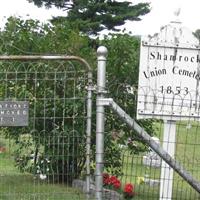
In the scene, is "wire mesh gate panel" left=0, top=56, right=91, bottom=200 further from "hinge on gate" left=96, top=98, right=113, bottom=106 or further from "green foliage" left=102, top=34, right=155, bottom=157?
"hinge on gate" left=96, top=98, right=113, bottom=106

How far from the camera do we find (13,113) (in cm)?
623

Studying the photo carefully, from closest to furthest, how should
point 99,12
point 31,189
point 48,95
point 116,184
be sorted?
point 31,189, point 48,95, point 116,184, point 99,12

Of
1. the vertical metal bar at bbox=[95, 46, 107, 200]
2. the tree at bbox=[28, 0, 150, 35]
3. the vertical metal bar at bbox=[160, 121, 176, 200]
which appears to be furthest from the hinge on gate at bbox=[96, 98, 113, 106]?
the tree at bbox=[28, 0, 150, 35]

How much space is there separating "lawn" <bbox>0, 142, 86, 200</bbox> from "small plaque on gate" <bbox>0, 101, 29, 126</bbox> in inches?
44.4

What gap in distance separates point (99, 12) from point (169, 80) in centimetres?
2312

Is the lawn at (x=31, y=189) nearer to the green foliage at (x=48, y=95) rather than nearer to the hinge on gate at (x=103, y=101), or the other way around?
the green foliage at (x=48, y=95)

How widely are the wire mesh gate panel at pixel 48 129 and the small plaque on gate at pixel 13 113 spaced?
845 mm

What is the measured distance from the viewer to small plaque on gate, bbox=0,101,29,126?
20.3 feet

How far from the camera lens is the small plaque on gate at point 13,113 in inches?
244

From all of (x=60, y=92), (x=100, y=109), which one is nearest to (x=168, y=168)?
(x=100, y=109)

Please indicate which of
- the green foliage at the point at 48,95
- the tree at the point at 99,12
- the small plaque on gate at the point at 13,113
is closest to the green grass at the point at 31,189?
the green foliage at the point at 48,95

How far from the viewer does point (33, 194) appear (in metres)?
7.22

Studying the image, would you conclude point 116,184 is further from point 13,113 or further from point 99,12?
point 99,12

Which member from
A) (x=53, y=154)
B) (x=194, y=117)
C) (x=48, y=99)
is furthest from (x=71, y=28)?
(x=194, y=117)
